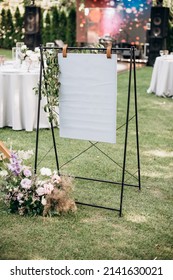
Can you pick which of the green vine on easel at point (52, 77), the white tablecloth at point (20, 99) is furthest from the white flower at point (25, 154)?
the white tablecloth at point (20, 99)

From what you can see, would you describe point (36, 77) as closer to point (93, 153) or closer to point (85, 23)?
point (93, 153)

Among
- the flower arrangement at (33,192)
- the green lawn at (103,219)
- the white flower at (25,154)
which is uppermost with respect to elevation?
the white flower at (25,154)

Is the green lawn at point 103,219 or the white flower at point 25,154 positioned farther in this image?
the white flower at point 25,154

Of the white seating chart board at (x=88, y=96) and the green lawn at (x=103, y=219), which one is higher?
the white seating chart board at (x=88, y=96)

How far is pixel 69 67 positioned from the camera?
3.38m

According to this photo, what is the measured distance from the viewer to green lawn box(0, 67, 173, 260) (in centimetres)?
288

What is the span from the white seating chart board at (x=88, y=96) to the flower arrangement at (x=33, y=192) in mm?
386

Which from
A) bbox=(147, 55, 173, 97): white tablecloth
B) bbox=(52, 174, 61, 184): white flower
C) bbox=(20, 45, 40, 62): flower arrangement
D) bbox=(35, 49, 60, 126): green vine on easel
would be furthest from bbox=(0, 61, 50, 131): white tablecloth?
bbox=(147, 55, 173, 97): white tablecloth

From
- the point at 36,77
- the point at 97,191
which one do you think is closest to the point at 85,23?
the point at 36,77

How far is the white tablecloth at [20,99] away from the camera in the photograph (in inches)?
224

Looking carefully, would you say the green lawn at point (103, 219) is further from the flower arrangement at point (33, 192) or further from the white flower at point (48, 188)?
the white flower at point (48, 188)

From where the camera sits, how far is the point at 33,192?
339 centimetres

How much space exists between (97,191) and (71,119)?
2.28 ft

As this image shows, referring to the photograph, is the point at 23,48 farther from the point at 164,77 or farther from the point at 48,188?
the point at 164,77
